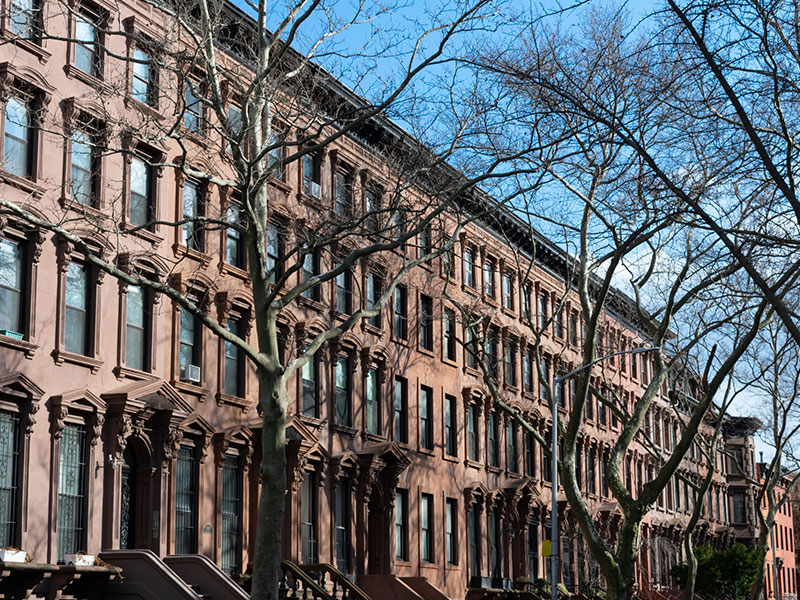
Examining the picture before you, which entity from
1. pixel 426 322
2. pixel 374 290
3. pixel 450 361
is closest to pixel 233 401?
pixel 374 290

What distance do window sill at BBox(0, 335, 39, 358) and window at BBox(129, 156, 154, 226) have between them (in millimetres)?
4357

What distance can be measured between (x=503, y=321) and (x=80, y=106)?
2558cm

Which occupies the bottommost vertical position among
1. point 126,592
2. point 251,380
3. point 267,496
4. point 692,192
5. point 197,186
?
point 126,592

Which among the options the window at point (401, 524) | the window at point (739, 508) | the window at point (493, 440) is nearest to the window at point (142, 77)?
the window at point (401, 524)

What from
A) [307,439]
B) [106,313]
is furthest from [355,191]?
[106,313]

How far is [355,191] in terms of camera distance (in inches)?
1417

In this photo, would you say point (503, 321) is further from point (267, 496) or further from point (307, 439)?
point (267, 496)

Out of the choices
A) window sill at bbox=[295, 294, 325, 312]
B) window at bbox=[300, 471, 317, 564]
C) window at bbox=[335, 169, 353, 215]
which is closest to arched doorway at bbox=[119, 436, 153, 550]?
window at bbox=[300, 471, 317, 564]

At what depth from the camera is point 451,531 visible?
41.5m

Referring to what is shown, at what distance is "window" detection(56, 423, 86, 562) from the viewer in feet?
78.4

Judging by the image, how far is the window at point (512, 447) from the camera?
47.9 m

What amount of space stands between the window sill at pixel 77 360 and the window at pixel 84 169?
330cm

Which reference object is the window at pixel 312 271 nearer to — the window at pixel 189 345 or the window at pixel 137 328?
the window at pixel 189 345

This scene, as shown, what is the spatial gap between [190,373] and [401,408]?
12.5 metres
